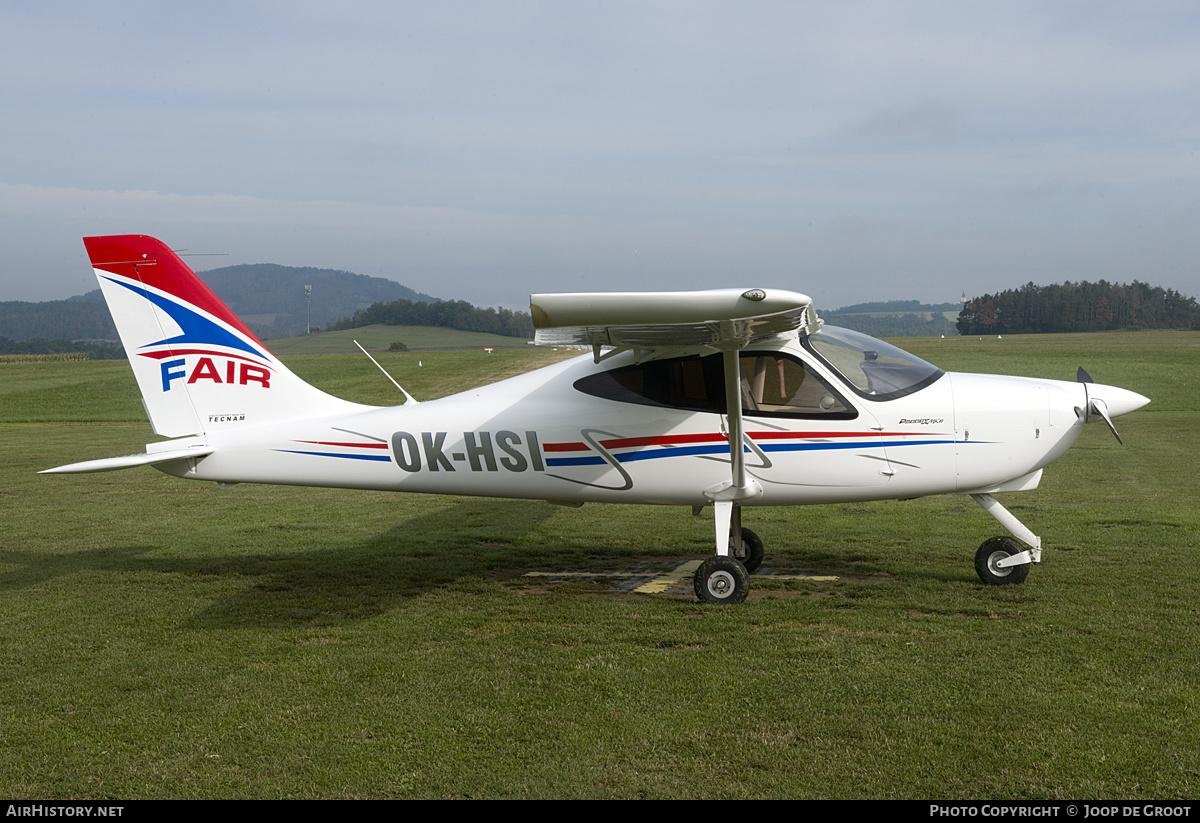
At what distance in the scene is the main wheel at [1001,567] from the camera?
7758 mm

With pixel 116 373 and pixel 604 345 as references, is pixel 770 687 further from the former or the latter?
pixel 116 373

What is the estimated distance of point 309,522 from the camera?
12.0m

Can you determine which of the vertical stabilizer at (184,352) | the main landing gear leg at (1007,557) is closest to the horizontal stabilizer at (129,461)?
the vertical stabilizer at (184,352)

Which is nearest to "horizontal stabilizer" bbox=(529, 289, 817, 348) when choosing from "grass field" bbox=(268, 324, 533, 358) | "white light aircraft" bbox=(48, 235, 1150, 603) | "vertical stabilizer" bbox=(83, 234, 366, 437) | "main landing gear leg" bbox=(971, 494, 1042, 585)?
"white light aircraft" bbox=(48, 235, 1150, 603)

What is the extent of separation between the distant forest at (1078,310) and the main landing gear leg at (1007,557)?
339 ft

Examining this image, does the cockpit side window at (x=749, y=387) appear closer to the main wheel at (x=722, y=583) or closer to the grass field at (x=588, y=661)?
the main wheel at (x=722, y=583)

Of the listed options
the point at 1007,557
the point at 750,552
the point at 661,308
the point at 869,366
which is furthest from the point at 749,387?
the point at 1007,557

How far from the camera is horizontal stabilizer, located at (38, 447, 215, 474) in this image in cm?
747

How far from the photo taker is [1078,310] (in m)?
113

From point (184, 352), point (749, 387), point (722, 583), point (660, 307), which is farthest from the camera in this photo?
point (184, 352)

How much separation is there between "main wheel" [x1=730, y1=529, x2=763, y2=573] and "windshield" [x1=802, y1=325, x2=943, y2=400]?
1.95 m

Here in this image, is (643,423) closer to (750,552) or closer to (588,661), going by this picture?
(750,552)

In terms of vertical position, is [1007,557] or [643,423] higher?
[643,423]

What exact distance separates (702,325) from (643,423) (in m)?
1.50
